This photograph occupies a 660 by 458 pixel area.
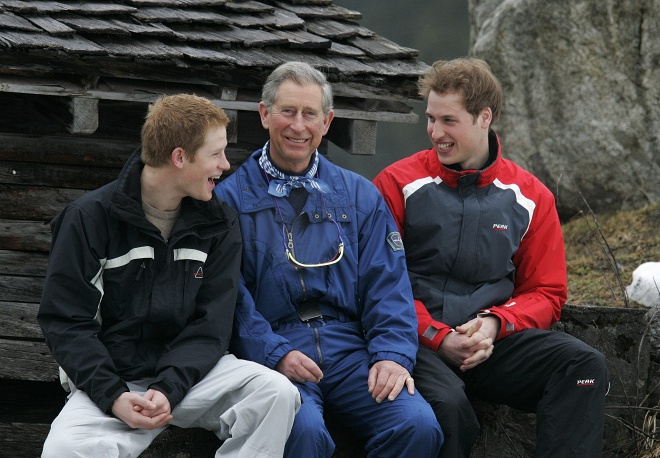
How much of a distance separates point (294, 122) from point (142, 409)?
130cm

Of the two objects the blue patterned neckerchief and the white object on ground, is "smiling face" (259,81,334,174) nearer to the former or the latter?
the blue patterned neckerchief

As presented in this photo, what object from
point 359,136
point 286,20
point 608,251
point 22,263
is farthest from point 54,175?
point 608,251

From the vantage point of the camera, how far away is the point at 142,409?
3.42 meters

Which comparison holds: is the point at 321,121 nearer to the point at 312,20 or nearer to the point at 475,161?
the point at 475,161

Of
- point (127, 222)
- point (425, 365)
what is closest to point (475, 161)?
point (425, 365)

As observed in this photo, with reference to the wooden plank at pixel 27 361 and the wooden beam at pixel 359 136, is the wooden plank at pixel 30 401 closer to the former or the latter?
the wooden plank at pixel 27 361

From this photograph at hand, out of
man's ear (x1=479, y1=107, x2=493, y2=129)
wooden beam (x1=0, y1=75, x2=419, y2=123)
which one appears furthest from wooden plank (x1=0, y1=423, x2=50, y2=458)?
man's ear (x1=479, y1=107, x2=493, y2=129)

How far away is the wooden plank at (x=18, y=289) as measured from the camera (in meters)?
5.44

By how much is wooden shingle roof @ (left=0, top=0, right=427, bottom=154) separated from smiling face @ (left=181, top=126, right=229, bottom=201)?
1.27 meters

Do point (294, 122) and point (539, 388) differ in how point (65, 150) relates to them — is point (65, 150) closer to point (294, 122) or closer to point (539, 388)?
point (294, 122)

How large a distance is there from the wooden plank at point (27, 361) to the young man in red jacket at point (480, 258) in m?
2.29

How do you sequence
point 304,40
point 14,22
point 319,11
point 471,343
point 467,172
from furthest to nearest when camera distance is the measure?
point 319,11
point 304,40
point 14,22
point 467,172
point 471,343

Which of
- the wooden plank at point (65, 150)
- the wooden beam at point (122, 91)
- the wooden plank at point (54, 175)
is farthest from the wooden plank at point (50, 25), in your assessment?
the wooden plank at point (54, 175)

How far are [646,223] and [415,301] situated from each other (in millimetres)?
4997
